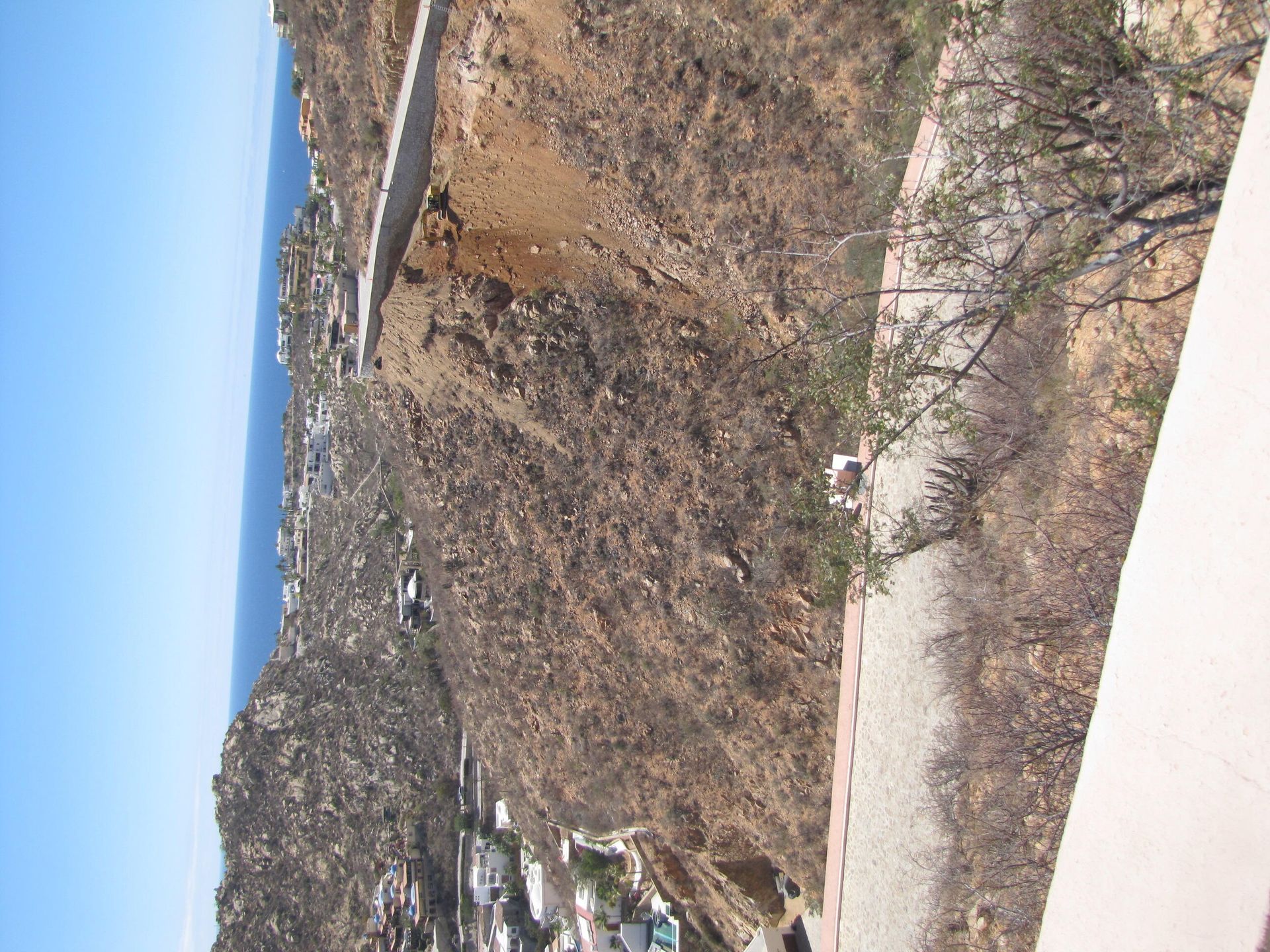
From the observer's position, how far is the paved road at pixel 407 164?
14477 millimetres

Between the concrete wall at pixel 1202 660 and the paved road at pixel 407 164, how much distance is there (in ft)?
44.7

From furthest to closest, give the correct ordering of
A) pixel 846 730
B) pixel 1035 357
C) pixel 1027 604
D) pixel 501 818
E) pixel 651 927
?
pixel 501 818, pixel 651 927, pixel 846 730, pixel 1027 604, pixel 1035 357

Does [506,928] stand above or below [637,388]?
below

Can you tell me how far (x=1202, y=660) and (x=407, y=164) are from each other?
15.0 meters

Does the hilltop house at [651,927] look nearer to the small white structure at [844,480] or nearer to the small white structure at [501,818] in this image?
the small white structure at [501,818]

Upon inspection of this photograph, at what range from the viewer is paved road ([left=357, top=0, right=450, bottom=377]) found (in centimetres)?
1448

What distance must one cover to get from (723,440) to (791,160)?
4.09 meters

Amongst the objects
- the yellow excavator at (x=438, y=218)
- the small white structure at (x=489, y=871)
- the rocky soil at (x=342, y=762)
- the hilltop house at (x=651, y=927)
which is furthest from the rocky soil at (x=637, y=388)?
the rocky soil at (x=342, y=762)

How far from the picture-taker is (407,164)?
1541 cm

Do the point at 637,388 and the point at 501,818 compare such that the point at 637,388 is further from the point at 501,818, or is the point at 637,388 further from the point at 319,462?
the point at 319,462

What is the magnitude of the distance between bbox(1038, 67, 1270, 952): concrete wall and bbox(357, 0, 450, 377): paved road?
13.6m

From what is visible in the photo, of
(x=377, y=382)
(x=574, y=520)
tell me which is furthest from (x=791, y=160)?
(x=377, y=382)

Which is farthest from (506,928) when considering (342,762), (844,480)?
(844,480)

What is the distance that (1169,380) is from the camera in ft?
23.3
